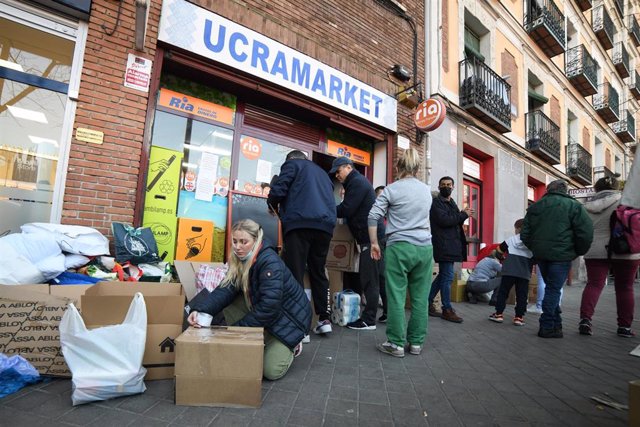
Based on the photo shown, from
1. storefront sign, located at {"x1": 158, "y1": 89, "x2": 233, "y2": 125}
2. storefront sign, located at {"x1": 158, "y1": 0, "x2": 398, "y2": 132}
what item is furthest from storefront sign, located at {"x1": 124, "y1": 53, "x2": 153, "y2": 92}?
storefront sign, located at {"x1": 158, "y1": 89, "x2": 233, "y2": 125}

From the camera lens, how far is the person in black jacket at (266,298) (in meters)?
2.22

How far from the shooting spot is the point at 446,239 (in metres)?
4.35

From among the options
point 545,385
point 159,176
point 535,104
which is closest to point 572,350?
point 545,385

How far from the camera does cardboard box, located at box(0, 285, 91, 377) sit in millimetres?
2053

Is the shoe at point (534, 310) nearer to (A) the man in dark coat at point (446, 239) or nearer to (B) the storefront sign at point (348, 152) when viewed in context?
(A) the man in dark coat at point (446, 239)

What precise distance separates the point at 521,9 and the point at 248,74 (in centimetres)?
1061

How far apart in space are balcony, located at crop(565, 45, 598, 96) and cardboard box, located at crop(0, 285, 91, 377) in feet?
55.9

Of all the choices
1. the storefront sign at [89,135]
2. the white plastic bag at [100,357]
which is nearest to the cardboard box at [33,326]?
the white plastic bag at [100,357]

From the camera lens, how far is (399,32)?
7086mm

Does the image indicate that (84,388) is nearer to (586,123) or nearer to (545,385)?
(545,385)

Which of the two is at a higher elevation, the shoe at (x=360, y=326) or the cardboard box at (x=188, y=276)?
the cardboard box at (x=188, y=276)

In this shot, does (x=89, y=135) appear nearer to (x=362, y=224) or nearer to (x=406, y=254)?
(x=362, y=224)

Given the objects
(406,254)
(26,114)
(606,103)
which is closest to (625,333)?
(406,254)

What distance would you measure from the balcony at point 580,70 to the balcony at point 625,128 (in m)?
6.41
